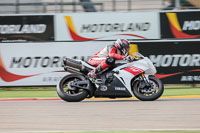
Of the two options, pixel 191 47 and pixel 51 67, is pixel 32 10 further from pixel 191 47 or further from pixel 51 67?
pixel 191 47

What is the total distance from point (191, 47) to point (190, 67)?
0.67m

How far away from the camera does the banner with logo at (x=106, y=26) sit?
1431 cm

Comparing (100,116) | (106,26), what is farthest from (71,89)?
(106,26)

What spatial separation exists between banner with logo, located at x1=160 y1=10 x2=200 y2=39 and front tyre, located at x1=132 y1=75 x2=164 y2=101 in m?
5.22

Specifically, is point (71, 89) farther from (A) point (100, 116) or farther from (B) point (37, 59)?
(B) point (37, 59)

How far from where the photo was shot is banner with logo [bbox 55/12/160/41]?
47.0 ft

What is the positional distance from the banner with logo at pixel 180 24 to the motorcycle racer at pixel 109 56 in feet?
16.2

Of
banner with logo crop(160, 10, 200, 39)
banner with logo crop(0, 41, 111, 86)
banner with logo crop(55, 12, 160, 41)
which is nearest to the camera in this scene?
banner with logo crop(0, 41, 111, 86)

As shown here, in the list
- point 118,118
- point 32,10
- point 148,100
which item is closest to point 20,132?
point 118,118

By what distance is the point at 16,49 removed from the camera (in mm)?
14250

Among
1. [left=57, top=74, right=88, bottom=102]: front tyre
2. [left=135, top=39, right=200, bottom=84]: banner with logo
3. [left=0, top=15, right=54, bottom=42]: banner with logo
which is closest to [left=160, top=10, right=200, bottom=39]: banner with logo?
[left=135, top=39, right=200, bottom=84]: banner with logo

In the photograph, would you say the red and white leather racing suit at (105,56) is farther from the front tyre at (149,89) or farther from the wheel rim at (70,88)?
the front tyre at (149,89)

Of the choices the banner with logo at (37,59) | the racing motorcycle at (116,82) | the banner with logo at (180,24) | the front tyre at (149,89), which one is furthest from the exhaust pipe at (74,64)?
the banner with logo at (180,24)

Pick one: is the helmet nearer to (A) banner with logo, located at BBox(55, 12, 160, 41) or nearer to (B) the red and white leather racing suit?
(B) the red and white leather racing suit
